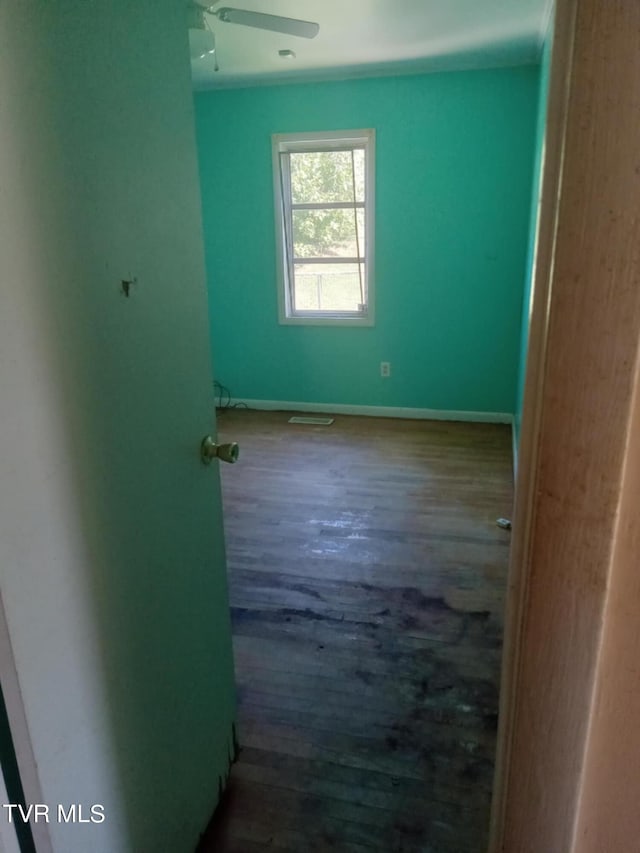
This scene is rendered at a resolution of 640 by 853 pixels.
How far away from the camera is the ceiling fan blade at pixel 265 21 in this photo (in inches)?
99.3

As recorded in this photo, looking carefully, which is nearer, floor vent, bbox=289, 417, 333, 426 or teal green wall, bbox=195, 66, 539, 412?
teal green wall, bbox=195, 66, 539, 412

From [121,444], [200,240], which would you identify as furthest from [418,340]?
[121,444]

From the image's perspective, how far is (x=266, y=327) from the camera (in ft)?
15.7

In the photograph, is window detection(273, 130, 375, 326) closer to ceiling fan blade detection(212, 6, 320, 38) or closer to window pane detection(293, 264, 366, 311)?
window pane detection(293, 264, 366, 311)

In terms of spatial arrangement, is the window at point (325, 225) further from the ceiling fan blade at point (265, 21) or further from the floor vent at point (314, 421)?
the ceiling fan blade at point (265, 21)

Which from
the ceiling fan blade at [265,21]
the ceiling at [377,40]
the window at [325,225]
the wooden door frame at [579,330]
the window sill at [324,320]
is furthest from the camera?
the window sill at [324,320]

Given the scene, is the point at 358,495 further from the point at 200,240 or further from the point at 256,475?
the point at 200,240

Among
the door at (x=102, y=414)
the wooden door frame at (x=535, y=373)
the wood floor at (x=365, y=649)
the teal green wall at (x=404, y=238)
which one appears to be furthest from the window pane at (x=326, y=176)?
the wooden door frame at (x=535, y=373)

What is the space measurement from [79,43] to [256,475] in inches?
116

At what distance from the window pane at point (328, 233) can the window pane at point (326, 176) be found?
3.9 inches

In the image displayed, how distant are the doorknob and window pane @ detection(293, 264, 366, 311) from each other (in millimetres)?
3420

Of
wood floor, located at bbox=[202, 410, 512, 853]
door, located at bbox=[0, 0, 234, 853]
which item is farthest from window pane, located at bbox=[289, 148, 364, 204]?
door, located at bbox=[0, 0, 234, 853]

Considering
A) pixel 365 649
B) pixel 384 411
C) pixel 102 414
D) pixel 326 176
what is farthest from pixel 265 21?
pixel 384 411

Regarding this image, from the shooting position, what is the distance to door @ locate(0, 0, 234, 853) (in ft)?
2.46
